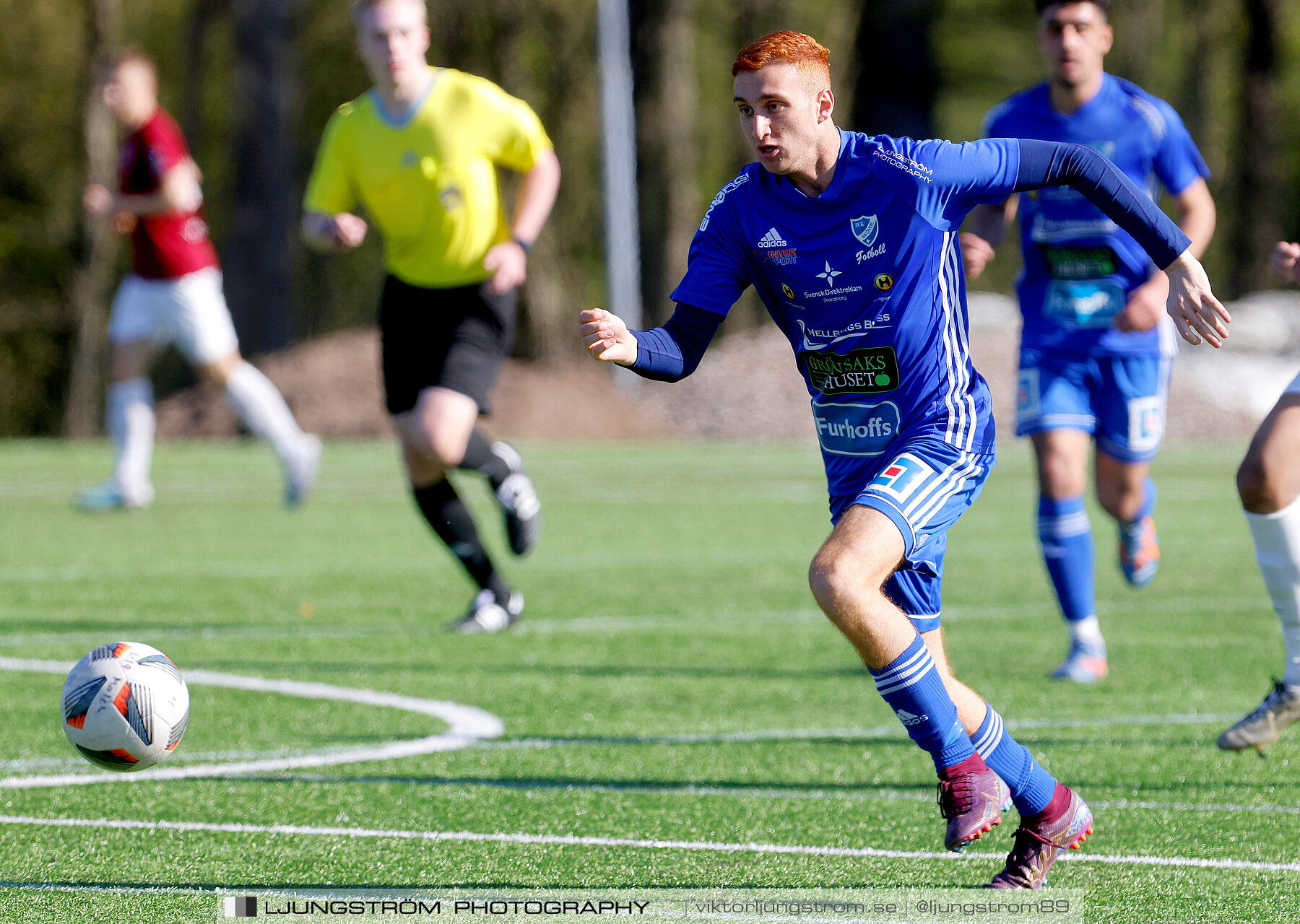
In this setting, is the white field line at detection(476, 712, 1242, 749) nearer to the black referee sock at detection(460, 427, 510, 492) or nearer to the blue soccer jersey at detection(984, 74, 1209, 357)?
the blue soccer jersey at detection(984, 74, 1209, 357)

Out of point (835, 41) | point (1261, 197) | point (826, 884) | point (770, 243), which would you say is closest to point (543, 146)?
point (770, 243)

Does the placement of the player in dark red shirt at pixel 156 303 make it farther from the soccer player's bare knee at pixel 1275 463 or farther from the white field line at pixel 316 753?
the soccer player's bare knee at pixel 1275 463

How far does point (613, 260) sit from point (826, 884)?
25.5m

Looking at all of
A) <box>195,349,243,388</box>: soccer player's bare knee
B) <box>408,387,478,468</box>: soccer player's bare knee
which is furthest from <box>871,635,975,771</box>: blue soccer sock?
<box>195,349,243,388</box>: soccer player's bare knee

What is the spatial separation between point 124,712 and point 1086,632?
158 inches

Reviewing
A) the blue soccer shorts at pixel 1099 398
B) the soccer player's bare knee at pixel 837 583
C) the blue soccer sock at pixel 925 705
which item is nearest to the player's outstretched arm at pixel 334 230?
the blue soccer shorts at pixel 1099 398

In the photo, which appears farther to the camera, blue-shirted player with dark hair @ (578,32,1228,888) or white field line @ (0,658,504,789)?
white field line @ (0,658,504,789)

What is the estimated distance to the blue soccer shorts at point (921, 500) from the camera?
4176 mm

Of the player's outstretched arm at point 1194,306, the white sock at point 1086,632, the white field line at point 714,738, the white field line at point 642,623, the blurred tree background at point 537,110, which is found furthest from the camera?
the blurred tree background at point 537,110

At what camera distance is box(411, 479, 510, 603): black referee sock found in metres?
8.16

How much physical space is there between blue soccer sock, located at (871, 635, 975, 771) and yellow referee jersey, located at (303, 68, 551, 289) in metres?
4.56

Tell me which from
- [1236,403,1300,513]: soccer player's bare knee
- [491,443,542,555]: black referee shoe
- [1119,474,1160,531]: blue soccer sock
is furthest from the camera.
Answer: [491,443,542,555]: black referee shoe

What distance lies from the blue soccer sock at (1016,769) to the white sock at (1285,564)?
1.41m

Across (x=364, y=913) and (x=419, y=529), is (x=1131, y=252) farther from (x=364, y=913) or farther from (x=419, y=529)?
(x=419, y=529)
